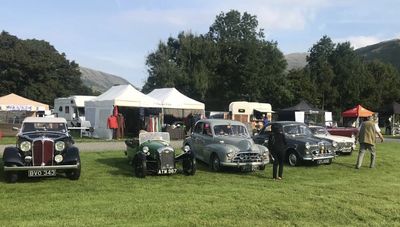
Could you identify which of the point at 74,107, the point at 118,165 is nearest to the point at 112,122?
the point at 74,107

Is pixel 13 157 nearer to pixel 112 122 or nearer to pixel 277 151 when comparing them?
pixel 277 151

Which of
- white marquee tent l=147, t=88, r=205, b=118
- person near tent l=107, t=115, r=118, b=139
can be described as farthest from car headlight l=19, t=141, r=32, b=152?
white marquee tent l=147, t=88, r=205, b=118

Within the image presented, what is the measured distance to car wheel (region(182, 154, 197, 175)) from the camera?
13.4 meters

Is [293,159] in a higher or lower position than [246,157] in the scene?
lower

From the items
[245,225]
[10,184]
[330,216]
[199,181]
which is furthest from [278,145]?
[10,184]

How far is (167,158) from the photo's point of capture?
523 inches

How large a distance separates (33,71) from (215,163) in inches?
2647

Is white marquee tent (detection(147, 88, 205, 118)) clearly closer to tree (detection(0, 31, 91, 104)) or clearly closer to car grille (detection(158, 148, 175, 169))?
car grille (detection(158, 148, 175, 169))

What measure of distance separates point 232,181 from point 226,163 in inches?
62.5

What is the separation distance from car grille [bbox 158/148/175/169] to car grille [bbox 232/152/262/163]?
1948mm

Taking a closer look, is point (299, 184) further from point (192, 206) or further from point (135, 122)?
point (135, 122)

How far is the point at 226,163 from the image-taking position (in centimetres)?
1405

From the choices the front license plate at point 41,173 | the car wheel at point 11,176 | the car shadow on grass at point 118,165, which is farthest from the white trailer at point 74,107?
the front license plate at point 41,173

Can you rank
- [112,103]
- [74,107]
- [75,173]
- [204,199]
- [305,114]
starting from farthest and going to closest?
[305,114] → [74,107] → [112,103] → [75,173] → [204,199]
